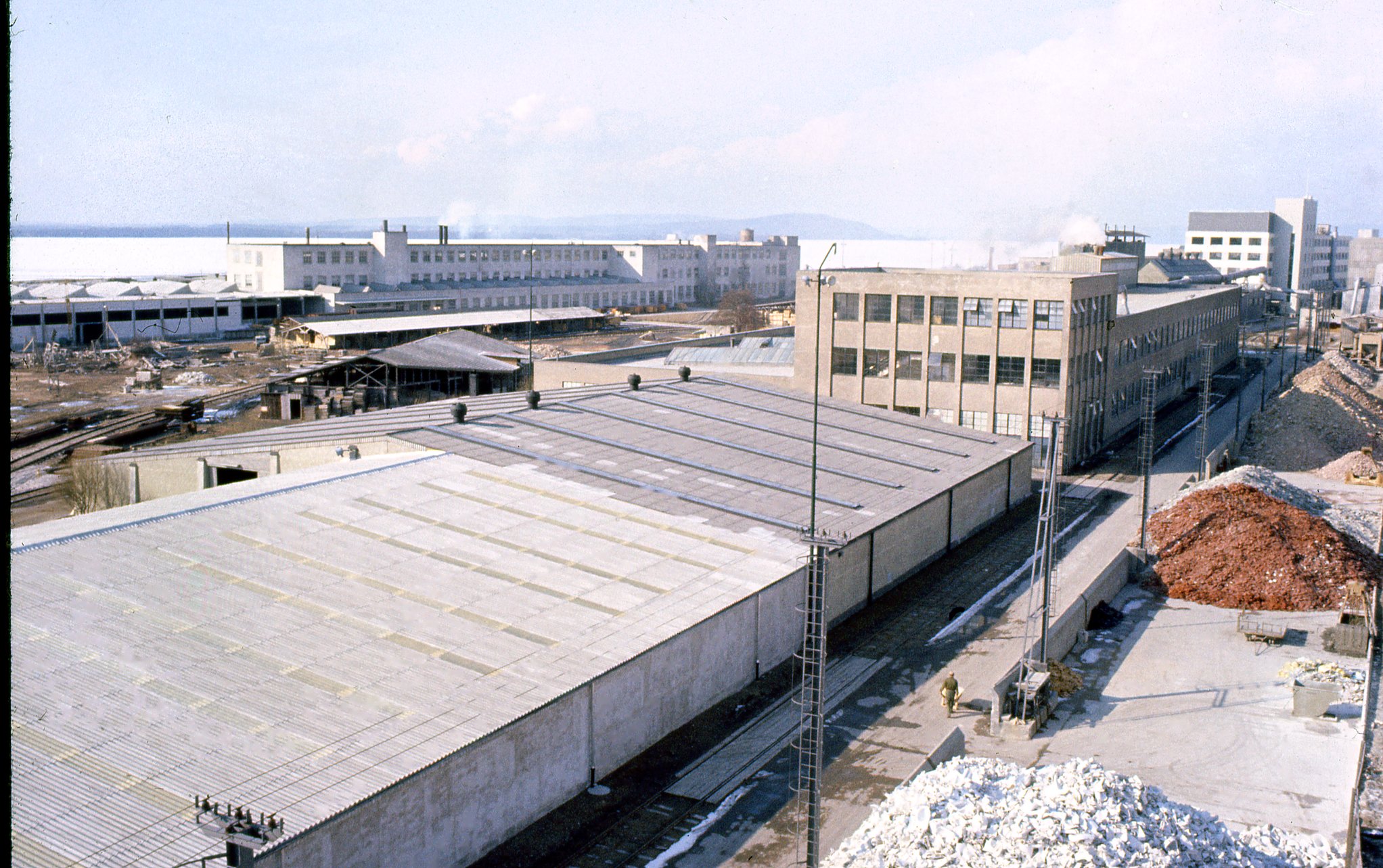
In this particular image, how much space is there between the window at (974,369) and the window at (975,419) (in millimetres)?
1455

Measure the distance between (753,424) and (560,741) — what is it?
74.9ft

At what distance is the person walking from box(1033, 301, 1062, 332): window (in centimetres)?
3148

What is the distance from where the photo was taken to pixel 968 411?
183ft

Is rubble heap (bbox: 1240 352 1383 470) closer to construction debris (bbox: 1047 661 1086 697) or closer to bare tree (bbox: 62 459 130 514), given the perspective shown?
construction debris (bbox: 1047 661 1086 697)

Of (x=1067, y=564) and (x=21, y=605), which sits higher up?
(x=21, y=605)

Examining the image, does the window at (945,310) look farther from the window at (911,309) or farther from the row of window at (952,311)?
the window at (911,309)

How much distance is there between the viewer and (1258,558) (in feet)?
120

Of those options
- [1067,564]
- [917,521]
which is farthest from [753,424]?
[1067,564]

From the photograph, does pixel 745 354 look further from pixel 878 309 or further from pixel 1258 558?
pixel 1258 558

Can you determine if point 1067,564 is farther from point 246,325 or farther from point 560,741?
point 246,325

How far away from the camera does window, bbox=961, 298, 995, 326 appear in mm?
54969

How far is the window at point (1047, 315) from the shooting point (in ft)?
176

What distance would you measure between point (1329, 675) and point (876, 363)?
3131 centimetres

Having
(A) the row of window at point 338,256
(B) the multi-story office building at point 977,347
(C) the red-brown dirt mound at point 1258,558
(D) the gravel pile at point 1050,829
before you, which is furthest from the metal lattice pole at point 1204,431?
(A) the row of window at point 338,256
